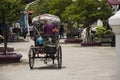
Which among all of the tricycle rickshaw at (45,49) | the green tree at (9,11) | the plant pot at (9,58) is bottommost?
the plant pot at (9,58)

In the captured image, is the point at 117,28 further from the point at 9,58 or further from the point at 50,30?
the point at 9,58

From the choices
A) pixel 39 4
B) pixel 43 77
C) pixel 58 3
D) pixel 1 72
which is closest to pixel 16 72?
pixel 1 72

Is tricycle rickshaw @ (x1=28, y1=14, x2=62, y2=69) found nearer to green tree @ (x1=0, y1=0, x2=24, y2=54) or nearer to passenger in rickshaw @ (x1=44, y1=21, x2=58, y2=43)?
passenger in rickshaw @ (x1=44, y1=21, x2=58, y2=43)

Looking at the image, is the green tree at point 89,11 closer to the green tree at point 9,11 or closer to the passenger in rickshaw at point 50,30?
the green tree at point 9,11

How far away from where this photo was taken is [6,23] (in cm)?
1897

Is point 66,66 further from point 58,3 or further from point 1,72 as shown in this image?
point 58,3

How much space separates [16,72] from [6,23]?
535cm

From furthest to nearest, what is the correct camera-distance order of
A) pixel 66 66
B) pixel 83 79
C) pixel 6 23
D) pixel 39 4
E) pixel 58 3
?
pixel 39 4 → pixel 58 3 → pixel 6 23 → pixel 66 66 → pixel 83 79

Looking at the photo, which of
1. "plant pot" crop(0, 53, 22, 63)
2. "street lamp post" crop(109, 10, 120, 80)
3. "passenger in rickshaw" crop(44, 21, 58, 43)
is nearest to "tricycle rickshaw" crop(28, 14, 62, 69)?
Answer: "passenger in rickshaw" crop(44, 21, 58, 43)

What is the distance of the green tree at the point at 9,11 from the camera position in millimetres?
17916

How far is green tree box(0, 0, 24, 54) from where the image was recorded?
58.8 feet

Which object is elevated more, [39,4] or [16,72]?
[39,4]

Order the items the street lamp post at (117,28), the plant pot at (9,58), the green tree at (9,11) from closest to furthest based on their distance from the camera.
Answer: the street lamp post at (117,28) < the plant pot at (9,58) < the green tree at (9,11)

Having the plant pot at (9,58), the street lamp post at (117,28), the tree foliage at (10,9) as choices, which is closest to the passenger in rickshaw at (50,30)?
the plant pot at (9,58)
